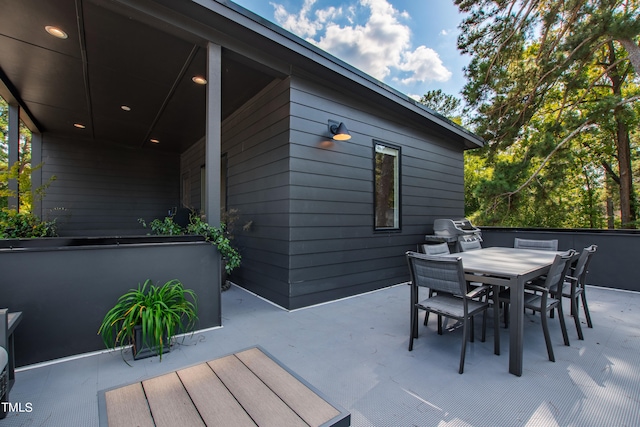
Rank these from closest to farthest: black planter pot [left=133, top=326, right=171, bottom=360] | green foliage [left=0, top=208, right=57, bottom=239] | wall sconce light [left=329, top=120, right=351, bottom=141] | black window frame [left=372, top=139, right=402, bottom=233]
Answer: black planter pot [left=133, top=326, right=171, bottom=360]
green foliage [left=0, top=208, right=57, bottom=239]
wall sconce light [left=329, top=120, right=351, bottom=141]
black window frame [left=372, top=139, right=402, bottom=233]

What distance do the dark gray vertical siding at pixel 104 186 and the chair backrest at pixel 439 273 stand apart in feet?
22.0

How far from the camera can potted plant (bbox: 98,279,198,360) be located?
2.20m

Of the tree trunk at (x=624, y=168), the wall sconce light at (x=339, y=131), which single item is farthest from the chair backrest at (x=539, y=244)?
the tree trunk at (x=624, y=168)

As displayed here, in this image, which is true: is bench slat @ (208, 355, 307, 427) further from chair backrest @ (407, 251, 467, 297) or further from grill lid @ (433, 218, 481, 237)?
grill lid @ (433, 218, 481, 237)

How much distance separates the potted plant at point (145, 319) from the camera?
220 cm

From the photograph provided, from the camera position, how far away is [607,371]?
2.07m

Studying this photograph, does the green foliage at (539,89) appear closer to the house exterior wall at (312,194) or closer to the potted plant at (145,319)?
the house exterior wall at (312,194)

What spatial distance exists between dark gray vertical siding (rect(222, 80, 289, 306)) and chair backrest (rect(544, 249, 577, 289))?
103 inches

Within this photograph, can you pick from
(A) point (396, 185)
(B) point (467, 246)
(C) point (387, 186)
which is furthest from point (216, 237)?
(B) point (467, 246)

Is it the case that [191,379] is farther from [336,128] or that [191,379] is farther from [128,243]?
[336,128]

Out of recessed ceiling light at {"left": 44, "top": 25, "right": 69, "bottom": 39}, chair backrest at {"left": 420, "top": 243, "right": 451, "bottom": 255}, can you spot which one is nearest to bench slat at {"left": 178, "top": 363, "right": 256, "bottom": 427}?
chair backrest at {"left": 420, "top": 243, "right": 451, "bottom": 255}

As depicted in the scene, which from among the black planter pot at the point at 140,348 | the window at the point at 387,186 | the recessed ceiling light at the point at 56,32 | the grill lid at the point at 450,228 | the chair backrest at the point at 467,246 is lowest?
the black planter pot at the point at 140,348

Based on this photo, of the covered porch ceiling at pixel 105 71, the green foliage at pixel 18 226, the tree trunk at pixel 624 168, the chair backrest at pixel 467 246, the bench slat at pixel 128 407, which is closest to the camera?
the bench slat at pixel 128 407

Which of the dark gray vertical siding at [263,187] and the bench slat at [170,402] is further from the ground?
the dark gray vertical siding at [263,187]
